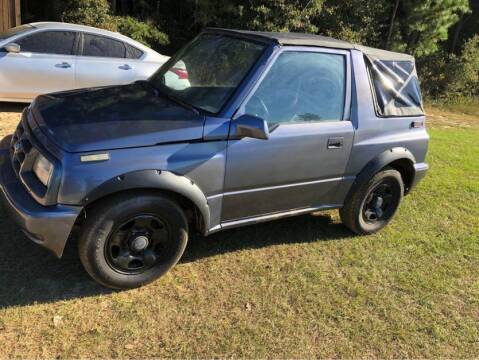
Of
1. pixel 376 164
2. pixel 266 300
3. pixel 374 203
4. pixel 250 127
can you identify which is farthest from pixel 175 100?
pixel 374 203

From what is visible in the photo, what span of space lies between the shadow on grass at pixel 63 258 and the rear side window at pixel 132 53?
4713 millimetres

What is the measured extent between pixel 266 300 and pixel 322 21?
12541 mm

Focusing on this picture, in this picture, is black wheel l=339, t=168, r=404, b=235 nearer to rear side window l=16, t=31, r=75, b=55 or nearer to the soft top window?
the soft top window

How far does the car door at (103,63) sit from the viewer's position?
314 inches

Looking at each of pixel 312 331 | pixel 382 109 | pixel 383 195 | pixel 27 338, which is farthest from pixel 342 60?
pixel 27 338

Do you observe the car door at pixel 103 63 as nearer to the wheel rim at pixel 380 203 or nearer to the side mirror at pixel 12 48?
the side mirror at pixel 12 48

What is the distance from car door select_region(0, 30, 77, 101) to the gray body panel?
14.5 feet

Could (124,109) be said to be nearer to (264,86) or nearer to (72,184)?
(72,184)

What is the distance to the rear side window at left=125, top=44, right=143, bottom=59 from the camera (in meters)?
8.33

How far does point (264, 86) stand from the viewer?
12.2 ft

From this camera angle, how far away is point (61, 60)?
7.82m

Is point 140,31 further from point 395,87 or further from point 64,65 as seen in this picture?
point 395,87

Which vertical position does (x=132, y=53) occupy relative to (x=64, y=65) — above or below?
above

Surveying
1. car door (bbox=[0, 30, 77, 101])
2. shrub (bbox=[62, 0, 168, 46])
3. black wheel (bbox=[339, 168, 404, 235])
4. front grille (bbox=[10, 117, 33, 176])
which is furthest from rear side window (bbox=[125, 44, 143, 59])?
black wheel (bbox=[339, 168, 404, 235])
